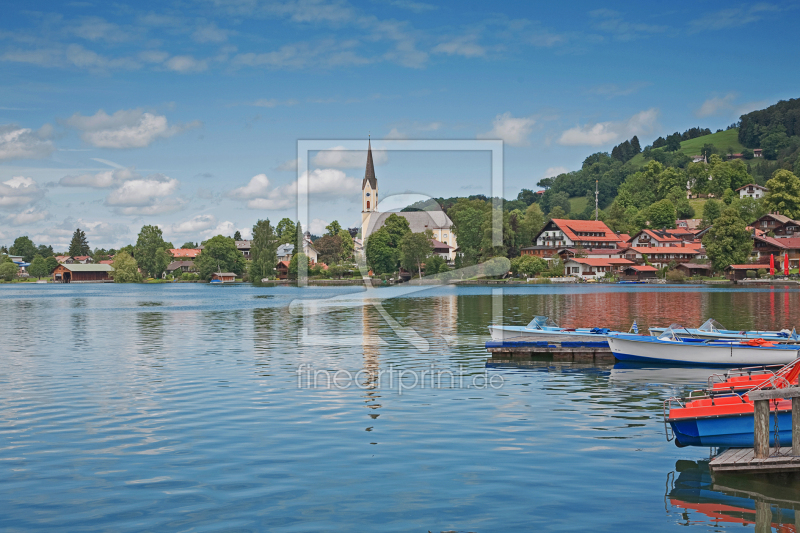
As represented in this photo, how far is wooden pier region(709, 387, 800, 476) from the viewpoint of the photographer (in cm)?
1388

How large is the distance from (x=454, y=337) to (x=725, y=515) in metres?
30.6

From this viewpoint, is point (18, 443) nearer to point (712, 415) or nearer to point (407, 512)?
point (407, 512)

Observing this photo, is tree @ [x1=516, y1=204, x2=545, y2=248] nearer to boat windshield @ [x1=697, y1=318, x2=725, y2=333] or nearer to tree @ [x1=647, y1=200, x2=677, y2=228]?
tree @ [x1=647, y1=200, x2=677, y2=228]

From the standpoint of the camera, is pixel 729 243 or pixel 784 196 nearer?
pixel 729 243

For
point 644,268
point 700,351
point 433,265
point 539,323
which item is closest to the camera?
point 700,351

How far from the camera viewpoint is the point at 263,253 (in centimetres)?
16425

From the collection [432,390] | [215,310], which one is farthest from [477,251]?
[432,390]

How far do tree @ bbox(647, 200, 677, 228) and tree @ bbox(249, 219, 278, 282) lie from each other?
4264 inches

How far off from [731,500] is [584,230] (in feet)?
533

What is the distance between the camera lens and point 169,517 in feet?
39.2

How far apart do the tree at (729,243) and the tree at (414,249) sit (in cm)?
5932

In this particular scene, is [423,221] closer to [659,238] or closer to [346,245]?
[346,245]

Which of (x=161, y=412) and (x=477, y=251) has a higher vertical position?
(x=477, y=251)

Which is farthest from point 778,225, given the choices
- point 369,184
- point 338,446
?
point 338,446
